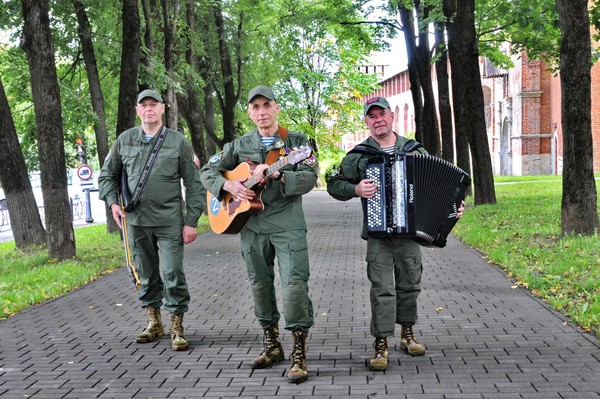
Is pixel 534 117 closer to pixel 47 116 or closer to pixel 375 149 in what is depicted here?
pixel 47 116

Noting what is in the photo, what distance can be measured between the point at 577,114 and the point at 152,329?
24.9 ft

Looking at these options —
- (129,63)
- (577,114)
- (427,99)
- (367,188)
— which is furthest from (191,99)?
(367,188)

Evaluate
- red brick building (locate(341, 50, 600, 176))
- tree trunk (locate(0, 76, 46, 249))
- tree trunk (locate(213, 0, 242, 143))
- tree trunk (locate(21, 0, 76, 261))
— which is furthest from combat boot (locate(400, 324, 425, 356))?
red brick building (locate(341, 50, 600, 176))

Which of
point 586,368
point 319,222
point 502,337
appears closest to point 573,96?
point 502,337

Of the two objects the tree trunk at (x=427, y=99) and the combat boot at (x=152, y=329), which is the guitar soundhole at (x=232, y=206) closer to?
the combat boot at (x=152, y=329)

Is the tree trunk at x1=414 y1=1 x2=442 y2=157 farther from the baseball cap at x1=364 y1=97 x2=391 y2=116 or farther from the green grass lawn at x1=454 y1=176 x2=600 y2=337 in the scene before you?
the baseball cap at x1=364 y1=97 x2=391 y2=116

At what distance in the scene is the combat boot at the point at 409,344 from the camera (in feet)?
20.6

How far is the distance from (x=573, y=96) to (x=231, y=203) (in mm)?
7555

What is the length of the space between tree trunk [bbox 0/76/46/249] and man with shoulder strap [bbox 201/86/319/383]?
31.3 ft

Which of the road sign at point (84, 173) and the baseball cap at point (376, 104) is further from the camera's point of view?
the road sign at point (84, 173)

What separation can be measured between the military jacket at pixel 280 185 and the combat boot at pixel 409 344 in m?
1.18

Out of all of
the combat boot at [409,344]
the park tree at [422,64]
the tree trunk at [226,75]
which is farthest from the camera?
A: the tree trunk at [226,75]

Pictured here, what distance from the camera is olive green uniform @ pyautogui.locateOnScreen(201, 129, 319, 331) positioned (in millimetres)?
5898

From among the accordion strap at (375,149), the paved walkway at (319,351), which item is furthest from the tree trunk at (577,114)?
the accordion strap at (375,149)
